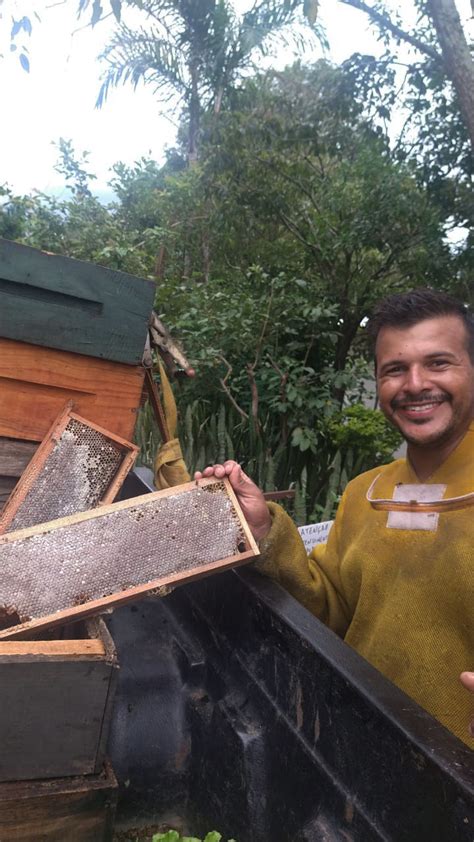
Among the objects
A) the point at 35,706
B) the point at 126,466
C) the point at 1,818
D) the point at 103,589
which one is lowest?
the point at 1,818

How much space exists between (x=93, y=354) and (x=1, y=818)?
117 centimetres

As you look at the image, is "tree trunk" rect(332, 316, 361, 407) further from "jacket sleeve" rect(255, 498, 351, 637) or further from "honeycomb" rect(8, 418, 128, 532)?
"honeycomb" rect(8, 418, 128, 532)

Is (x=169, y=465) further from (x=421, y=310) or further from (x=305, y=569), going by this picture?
(x=421, y=310)

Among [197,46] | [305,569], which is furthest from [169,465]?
[197,46]

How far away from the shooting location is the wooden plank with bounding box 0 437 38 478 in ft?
6.02

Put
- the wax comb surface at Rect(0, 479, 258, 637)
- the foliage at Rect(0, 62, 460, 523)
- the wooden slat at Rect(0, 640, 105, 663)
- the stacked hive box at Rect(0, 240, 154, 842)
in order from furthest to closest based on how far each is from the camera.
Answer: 1. the foliage at Rect(0, 62, 460, 523)
2. the stacked hive box at Rect(0, 240, 154, 842)
3. the wax comb surface at Rect(0, 479, 258, 637)
4. the wooden slat at Rect(0, 640, 105, 663)

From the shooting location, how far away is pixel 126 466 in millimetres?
1854

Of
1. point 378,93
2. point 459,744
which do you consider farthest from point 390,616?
point 378,93

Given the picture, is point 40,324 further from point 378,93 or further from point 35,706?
point 378,93

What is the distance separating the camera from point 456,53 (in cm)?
449

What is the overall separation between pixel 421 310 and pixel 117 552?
0.97 m

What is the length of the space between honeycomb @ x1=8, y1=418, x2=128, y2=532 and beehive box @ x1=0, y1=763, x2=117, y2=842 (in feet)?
2.46

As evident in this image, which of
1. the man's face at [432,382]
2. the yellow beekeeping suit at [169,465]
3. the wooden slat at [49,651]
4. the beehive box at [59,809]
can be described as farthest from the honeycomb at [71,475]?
the man's face at [432,382]

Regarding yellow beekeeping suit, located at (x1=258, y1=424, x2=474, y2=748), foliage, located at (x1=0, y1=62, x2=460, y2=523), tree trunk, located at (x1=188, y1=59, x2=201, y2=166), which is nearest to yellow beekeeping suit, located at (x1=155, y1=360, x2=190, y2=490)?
yellow beekeeping suit, located at (x1=258, y1=424, x2=474, y2=748)
